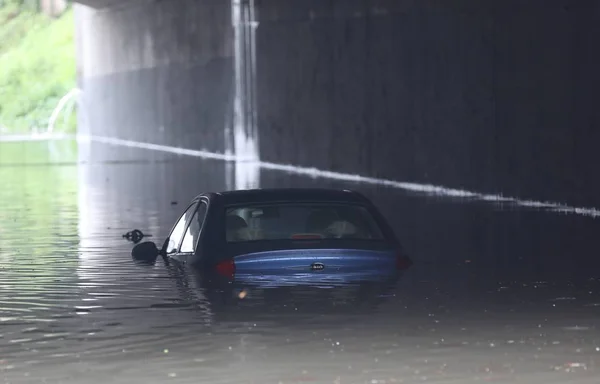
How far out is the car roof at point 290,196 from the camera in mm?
14906

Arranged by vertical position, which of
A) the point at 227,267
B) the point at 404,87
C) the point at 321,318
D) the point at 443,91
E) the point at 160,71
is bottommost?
the point at 321,318

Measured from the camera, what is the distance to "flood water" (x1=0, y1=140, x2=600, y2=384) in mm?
10445

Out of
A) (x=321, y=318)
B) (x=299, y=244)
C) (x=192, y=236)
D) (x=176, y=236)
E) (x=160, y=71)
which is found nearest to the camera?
(x=321, y=318)

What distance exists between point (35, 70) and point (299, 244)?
385 ft

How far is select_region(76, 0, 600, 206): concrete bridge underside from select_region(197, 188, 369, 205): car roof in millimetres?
12299

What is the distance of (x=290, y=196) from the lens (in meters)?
15.0

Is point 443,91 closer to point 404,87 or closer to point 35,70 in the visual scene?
point 404,87

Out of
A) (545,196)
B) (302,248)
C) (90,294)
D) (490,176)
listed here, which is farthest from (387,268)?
(490,176)

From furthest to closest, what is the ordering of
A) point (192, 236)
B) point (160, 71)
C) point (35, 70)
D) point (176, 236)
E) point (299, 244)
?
1. point (35, 70)
2. point (160, 71)
3. point (176, 236)
4. point (192, 236)
5. point (299, 244)

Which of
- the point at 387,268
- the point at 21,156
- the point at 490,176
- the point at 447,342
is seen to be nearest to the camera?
the point at 447,342

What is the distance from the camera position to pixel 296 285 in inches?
596

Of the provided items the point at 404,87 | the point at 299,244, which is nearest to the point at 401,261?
the point at 299,244

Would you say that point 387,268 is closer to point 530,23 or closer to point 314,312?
point 314,312

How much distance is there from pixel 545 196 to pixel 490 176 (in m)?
2.92
